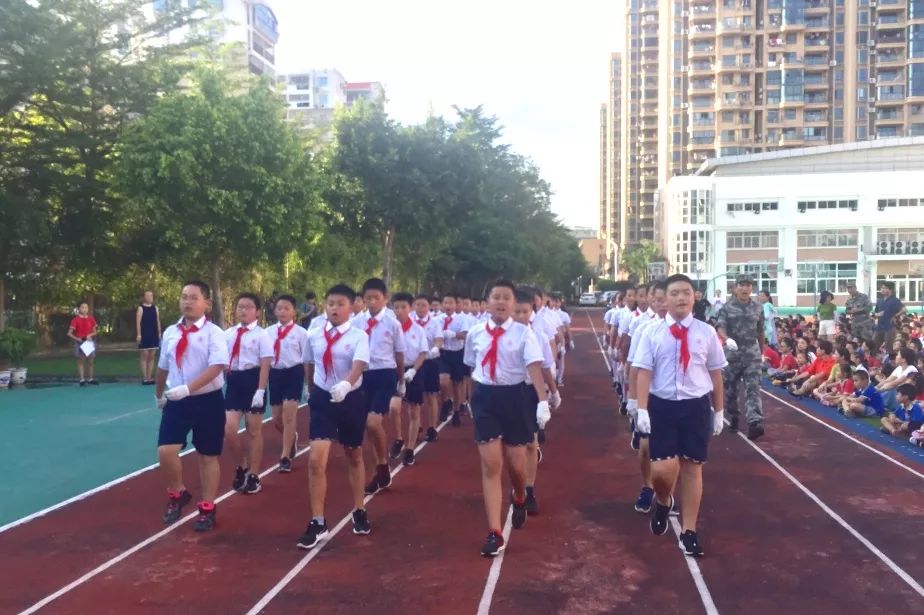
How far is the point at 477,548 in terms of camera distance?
6.11 metres

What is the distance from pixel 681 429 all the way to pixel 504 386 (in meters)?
1.28

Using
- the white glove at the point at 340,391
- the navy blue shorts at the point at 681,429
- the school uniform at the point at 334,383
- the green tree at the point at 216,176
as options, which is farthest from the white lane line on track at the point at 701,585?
the green tree at the point at 216,176

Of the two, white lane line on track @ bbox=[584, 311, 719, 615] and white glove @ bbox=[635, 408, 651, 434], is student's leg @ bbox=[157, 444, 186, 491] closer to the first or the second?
white glove @ bbox=[635, 408, 651, 434]

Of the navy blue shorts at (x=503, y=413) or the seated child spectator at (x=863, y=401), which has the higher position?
the navy blue shorts at (x=503, y=413)

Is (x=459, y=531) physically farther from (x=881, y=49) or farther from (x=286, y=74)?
(x=286, y=74)

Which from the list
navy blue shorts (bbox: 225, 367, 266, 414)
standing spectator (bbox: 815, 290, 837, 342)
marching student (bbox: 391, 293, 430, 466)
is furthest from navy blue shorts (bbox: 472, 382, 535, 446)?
standing spectator (bbox: 815, 290, 837, 342)

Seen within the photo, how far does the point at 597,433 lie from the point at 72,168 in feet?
59.2

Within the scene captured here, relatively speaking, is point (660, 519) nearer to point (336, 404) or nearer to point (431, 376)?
point (336, 404)

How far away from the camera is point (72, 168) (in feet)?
75.6

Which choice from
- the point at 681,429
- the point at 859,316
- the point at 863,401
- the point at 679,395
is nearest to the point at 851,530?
the point at 681,429

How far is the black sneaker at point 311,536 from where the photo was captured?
6.10m

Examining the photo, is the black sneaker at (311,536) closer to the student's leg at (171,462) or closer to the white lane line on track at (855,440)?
the student's leg at (171,462)

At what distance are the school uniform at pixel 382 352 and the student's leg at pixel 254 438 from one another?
1.05 metres

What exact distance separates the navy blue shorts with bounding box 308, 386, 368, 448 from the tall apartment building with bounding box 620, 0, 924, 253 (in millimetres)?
81479
